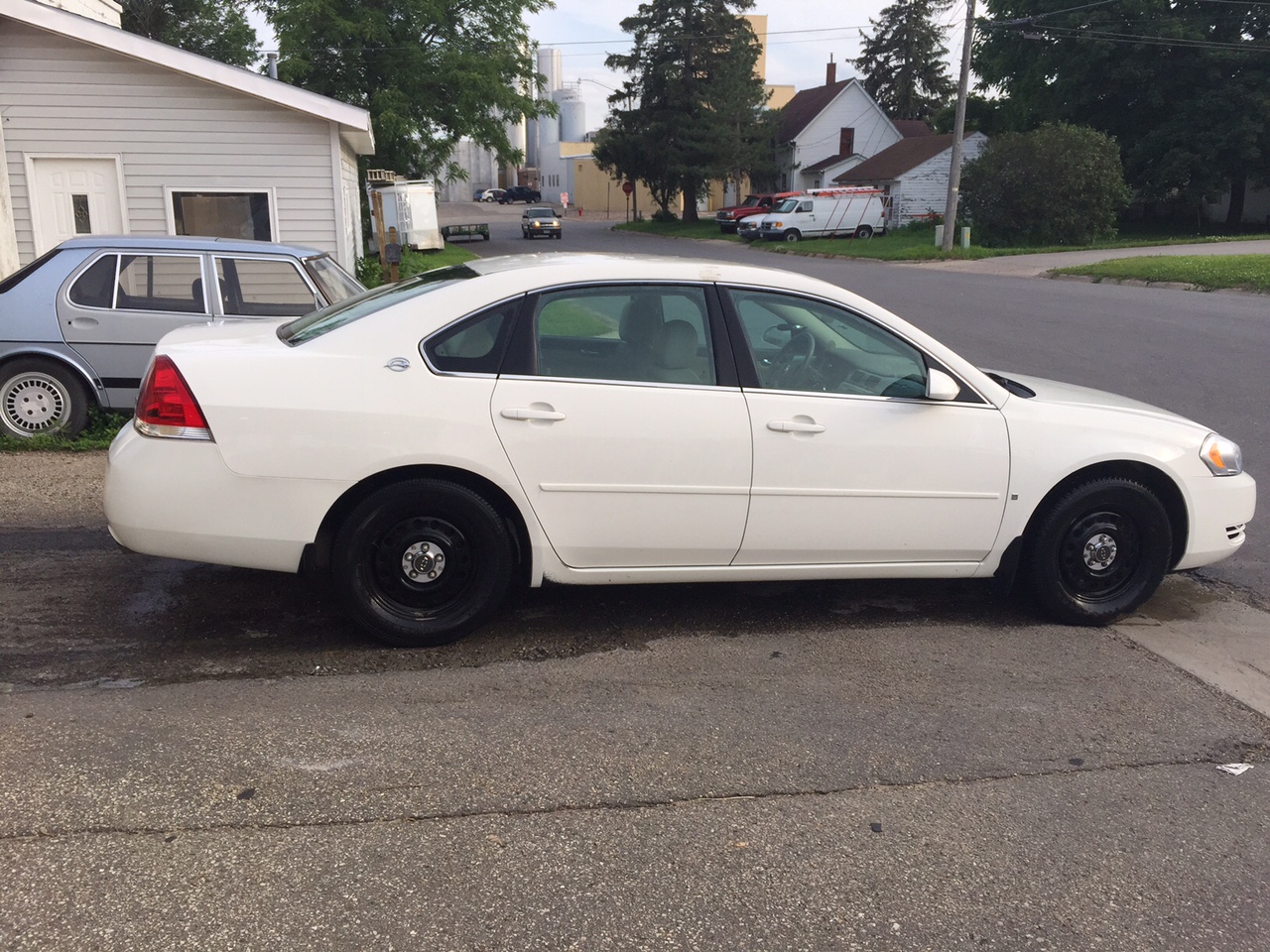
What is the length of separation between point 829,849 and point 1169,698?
1.92 m

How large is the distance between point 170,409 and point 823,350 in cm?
274

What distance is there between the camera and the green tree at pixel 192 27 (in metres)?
41.7

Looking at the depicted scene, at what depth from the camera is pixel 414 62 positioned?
32812 millimetres

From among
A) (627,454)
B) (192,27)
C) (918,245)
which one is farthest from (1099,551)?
(192,27)

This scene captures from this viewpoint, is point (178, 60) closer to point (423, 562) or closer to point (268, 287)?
point (268, 287)

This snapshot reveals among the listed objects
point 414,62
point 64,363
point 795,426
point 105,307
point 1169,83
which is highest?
point 1169,83

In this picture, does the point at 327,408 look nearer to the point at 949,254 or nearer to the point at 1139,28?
the point at 949,254

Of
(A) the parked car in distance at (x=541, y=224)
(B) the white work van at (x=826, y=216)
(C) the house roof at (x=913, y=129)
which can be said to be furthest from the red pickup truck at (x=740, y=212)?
(C) the house roof at (x=913, y=129)

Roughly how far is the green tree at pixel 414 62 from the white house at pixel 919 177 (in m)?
25.2

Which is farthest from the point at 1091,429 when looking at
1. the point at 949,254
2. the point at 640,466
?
the point at 949,254

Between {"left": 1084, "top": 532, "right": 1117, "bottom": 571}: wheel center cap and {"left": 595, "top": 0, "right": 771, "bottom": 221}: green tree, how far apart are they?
180 ft

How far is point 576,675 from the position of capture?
4391 mm

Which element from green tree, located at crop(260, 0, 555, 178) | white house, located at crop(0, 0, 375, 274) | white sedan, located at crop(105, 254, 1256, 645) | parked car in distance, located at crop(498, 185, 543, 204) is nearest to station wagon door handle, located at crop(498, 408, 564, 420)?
white sedan, located at crop(105, 254, 1256, 645)

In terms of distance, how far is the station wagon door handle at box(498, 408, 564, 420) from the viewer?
4434 mm
